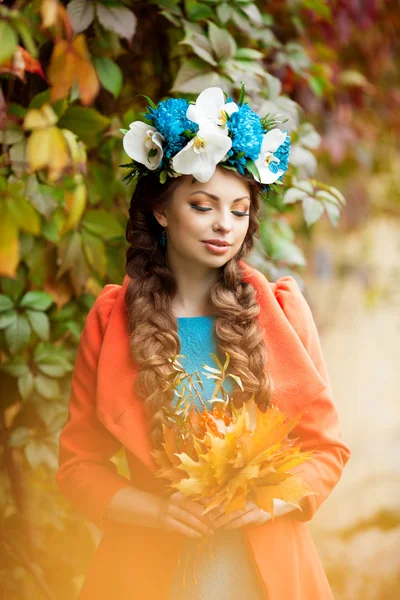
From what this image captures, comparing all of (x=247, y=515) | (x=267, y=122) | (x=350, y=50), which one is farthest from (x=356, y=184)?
(x=247, y=515)

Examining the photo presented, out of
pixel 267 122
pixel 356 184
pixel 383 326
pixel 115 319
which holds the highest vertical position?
pixel 267 122

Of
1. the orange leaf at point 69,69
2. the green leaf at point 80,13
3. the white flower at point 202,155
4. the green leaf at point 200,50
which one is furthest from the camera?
the green leaf at point 200,50

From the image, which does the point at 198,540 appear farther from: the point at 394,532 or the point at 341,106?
the point at 394,532

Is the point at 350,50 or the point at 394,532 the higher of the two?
the point at 350,50

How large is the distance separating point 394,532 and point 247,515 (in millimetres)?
2123

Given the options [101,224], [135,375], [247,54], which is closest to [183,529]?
[135,375]

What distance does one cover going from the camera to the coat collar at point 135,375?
122cm

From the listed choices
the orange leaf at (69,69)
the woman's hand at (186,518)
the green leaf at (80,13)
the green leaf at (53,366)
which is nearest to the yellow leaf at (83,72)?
the orange leaf at (69,69)

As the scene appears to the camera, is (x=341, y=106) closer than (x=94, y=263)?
No

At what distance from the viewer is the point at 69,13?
154 cm

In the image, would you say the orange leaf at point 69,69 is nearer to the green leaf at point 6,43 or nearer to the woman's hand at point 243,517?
the green leaf at point 6,43

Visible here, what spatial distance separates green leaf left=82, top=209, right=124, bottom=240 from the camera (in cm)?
173

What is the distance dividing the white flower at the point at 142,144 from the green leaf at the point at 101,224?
516 mm

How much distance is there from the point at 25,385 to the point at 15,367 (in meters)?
0.05
